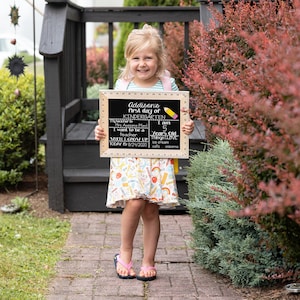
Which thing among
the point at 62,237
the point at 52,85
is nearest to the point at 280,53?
the point at 62,237

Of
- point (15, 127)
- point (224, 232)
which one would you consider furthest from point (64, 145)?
point (224, 232)

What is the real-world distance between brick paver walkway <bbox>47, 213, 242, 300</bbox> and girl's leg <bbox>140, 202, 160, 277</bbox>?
140mm

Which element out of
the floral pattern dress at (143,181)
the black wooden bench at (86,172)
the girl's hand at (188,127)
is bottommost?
the black wooden bench at (86,172)

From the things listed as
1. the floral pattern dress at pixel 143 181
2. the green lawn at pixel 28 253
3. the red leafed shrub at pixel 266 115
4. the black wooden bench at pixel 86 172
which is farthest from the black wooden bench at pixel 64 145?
the red leafed shrub at pixel 266 115

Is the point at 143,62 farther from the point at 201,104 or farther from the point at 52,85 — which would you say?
the point at 52,85

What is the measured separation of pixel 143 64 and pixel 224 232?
1.17m

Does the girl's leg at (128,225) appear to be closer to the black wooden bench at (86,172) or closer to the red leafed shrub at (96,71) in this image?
the black wooden bench at (86,172)

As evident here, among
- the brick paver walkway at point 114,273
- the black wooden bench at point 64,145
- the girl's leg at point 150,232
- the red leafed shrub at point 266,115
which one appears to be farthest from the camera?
the black wooden bench at point 64,145

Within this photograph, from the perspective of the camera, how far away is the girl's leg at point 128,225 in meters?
4.59

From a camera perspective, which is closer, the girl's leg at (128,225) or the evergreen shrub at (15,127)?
the girl's leg at (128,225)

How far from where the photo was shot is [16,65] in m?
6.92

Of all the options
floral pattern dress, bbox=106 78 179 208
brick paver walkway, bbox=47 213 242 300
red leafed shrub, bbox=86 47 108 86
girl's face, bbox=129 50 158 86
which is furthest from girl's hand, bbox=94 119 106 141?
red leafed shrub, bbox=86 47 108 86

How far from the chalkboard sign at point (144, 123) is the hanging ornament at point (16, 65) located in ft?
8.01

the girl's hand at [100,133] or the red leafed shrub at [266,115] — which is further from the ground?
the red leafed shrub at [266,115]
